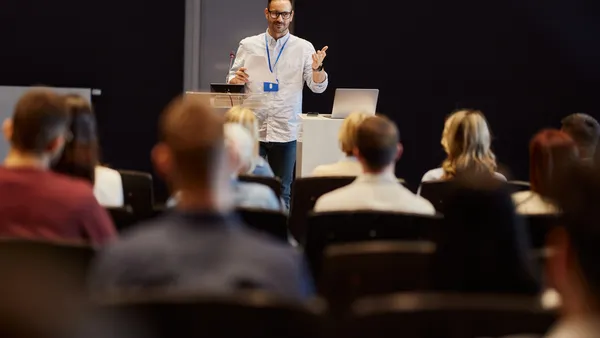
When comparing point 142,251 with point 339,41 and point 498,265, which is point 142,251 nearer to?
point 498,265

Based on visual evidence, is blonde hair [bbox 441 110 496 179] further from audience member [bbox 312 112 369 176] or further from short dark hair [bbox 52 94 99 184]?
short dark hair [bbox 52 94 99 184]

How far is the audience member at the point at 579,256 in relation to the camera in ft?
4.93

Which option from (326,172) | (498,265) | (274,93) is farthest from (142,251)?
(274,93)

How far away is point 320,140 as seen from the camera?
6227mm

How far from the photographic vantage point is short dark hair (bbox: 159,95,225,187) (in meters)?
2.10

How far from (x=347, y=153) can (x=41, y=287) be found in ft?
8.61

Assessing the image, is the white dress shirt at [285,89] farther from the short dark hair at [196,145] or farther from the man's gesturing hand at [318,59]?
the short dark hair at [196,145]

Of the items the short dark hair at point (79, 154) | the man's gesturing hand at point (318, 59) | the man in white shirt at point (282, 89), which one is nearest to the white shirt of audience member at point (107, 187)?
the short dark hair at point (79, 154)

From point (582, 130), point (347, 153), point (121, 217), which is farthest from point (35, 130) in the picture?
point (582, 130)

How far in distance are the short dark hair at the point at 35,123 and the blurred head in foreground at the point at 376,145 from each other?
4.16 feet

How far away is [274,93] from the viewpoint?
6863 mm

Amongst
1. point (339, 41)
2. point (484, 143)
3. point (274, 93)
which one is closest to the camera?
point (484, 143)

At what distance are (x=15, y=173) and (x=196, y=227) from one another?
3.09ft

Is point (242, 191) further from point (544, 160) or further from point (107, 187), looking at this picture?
point (544, 160)
